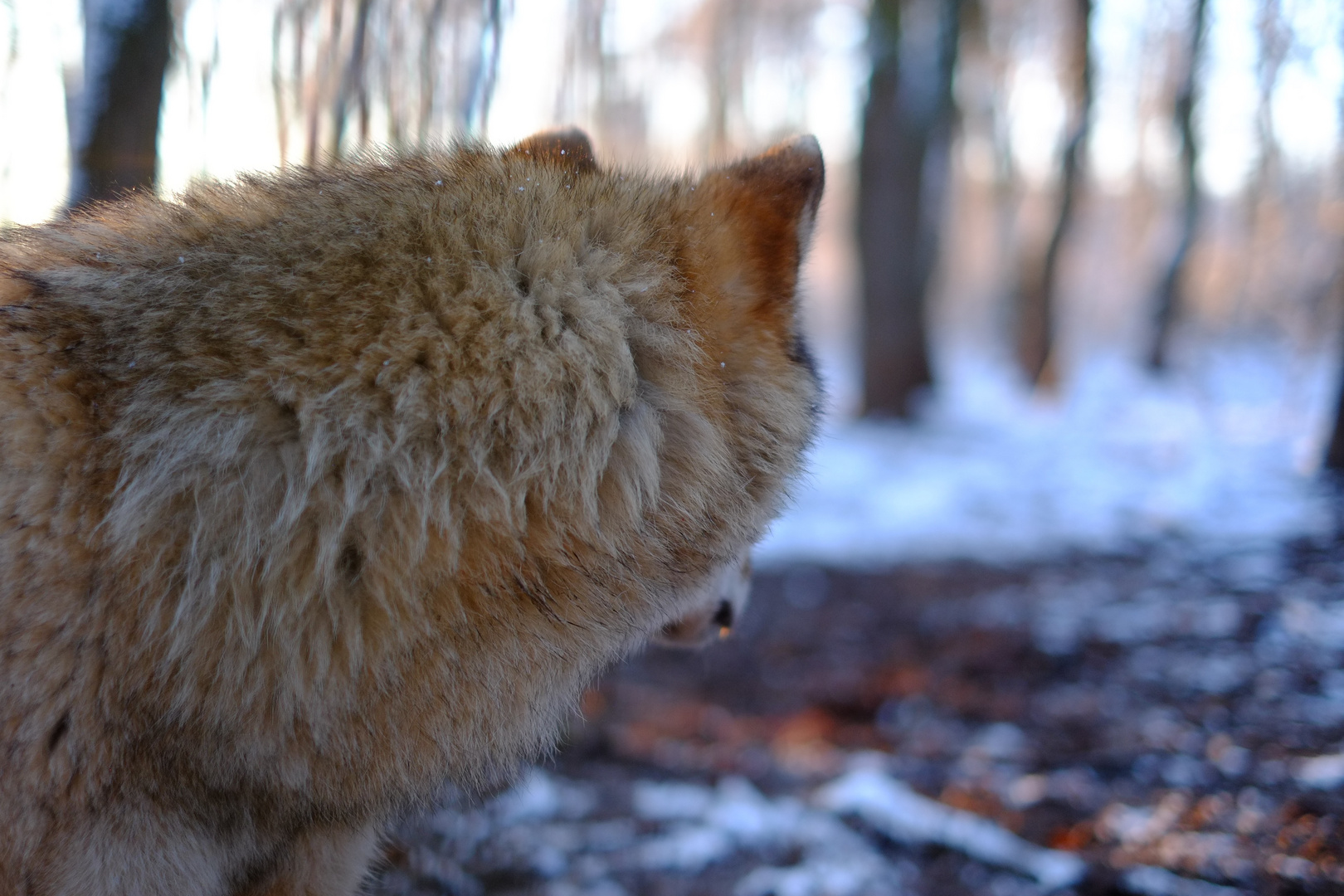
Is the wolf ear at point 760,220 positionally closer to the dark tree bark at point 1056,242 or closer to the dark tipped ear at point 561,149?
the dark tipped ear at point 561,149

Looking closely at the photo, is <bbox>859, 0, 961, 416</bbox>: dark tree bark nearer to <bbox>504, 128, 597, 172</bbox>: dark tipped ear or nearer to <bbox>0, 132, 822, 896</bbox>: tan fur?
<bbox>504, 128, 597, 172</bbox>: dark tipped ear

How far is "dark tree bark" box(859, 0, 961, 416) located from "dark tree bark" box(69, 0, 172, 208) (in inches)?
392

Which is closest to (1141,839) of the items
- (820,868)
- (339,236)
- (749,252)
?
(820,868)

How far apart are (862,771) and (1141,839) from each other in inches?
42.2

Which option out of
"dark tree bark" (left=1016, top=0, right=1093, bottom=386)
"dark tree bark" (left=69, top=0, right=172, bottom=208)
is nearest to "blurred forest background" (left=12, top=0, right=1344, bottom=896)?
"dark tree bark" (left=69, top=0, right=172, bottom=208)

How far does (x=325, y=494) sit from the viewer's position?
1.54 metres

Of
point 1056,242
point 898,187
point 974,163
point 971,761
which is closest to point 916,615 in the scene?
point 971,761

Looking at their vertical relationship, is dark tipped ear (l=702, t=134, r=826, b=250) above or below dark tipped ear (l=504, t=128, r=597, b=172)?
below

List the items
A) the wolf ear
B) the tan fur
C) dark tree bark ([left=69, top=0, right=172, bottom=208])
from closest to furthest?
the tan fur, the wolf ear, dark tree bark ([left=69, top=0, right=172, bottom=208])

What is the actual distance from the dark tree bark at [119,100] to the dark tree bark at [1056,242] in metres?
15.0

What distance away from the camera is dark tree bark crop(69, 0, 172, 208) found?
3.39 metres

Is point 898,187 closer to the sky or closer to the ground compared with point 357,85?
closer to the sky

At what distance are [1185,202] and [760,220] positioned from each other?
62.3 feet

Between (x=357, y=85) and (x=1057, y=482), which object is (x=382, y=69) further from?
(x=1057, y=482)
